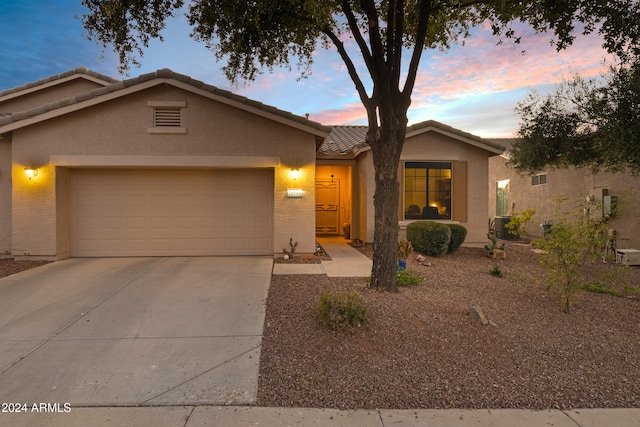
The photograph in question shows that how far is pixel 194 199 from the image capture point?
32.1 ft

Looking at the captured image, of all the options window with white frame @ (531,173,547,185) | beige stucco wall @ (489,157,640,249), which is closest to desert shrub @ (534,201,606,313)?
beige stucco wall @ (489,157,640,249)

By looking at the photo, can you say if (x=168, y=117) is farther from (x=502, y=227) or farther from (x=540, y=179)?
(x=540, y=179)

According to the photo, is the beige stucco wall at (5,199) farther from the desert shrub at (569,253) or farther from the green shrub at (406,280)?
the desert shrub at (569,253)

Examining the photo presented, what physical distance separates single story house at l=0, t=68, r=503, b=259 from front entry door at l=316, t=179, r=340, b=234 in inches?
189

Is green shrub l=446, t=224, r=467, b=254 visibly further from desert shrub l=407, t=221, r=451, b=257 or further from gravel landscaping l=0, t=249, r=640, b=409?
gravel landscaping l=0, t=249, r=640, b=409

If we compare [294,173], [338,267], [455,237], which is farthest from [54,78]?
[455,237]

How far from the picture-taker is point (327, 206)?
14711mm

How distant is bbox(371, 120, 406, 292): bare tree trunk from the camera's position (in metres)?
5.88

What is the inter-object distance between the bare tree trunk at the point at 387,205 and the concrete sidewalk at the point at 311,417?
9.48 ft

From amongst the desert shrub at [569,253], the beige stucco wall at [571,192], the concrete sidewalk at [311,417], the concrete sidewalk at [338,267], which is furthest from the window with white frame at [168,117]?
the beige stucco wall at [571,192]

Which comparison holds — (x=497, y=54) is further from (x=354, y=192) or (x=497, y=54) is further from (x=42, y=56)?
(x=42, y=56)

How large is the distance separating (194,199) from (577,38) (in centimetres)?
884

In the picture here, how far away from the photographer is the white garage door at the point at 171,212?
960cm

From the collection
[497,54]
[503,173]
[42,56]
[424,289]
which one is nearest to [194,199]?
[424,289]
